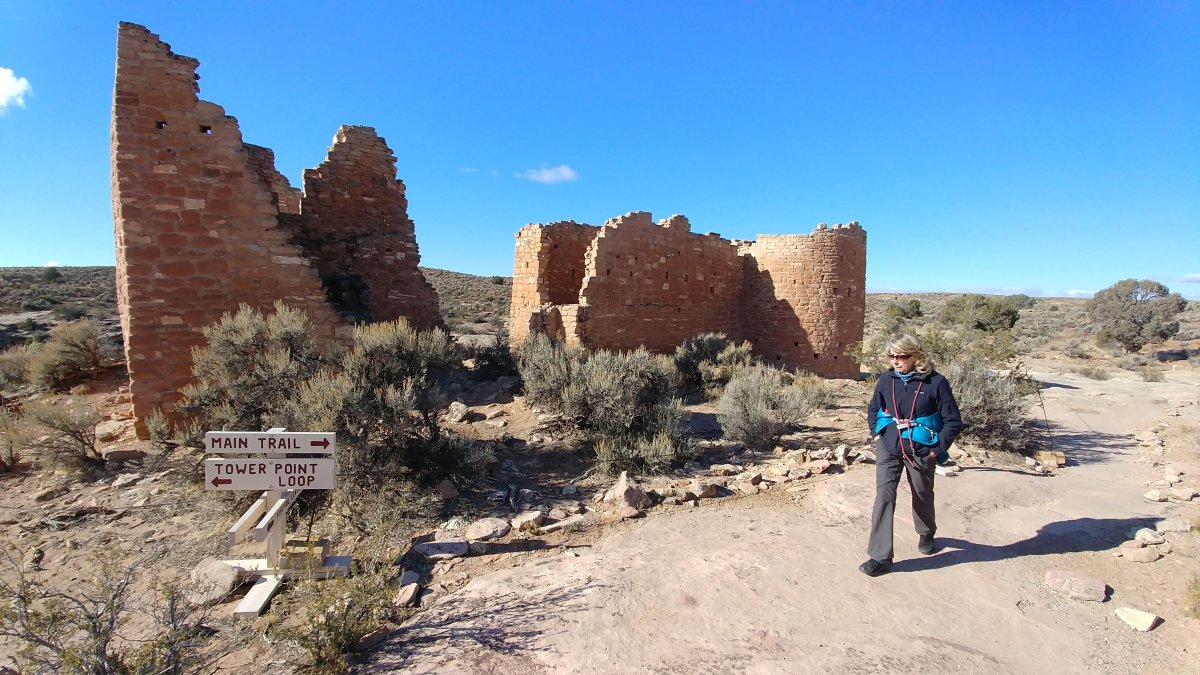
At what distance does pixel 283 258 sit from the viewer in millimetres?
7473

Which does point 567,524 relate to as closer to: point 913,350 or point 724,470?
point 724,470

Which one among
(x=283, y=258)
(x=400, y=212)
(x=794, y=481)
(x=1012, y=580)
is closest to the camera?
(x=1012, y=580)

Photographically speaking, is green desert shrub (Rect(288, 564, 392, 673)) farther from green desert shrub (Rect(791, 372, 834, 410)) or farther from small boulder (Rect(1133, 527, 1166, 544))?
green desert shrub (Rect(791, 372, 834, 410))

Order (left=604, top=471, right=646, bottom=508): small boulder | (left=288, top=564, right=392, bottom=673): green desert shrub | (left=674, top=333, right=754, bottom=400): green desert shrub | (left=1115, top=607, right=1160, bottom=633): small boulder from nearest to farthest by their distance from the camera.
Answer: (left=288, top=564, right=392, bottom=673): green desert shrub → (left=1115, top=607, right=1160, bottom=633): small boulder → (left=604, top=471, right=646, bottom=508): small boulder → (left=674, top=333, right=754, bottom=400): green desert shrub

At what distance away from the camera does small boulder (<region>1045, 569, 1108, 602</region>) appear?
344 centimetres

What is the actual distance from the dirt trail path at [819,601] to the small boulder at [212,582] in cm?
152

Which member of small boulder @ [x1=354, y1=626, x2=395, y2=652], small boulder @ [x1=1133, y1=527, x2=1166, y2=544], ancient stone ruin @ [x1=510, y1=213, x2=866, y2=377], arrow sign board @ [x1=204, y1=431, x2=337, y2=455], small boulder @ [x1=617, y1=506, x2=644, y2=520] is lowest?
small boulder @ [x1=354, y1=626, x2=395, y2=652]

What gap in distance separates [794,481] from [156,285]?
7.95m

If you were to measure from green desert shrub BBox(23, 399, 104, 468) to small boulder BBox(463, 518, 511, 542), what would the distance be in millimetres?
4779

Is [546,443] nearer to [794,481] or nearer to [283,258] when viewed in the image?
[794,481]

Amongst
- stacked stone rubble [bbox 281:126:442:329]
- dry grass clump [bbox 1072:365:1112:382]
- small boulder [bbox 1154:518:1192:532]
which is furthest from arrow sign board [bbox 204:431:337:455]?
dry grass clump [bbox 1072:365:1112:382]

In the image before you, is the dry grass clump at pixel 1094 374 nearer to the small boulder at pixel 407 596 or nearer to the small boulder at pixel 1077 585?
the small boulder at pixel 1077 585

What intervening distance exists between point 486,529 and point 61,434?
5.28m

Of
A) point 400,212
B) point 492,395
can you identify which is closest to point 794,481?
point 492,395
